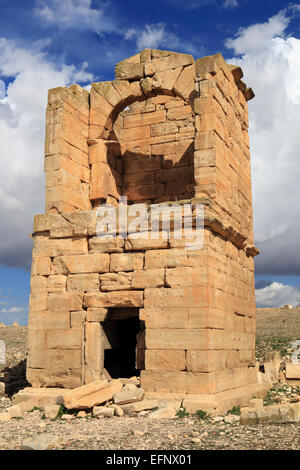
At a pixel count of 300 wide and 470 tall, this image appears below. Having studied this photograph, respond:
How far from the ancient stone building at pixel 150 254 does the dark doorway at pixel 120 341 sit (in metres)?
0.03

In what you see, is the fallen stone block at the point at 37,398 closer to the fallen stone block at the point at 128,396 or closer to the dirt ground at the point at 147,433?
Result: the dirt ground at the point at 147,433

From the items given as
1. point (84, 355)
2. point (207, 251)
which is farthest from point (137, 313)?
point (207, 251)

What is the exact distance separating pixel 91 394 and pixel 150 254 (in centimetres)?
249

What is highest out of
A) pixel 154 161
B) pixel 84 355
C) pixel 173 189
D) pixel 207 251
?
pixel 154 161

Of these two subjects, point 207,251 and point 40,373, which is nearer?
point 207,251

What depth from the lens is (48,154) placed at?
1005 cm

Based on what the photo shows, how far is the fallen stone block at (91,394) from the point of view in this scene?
7574mm

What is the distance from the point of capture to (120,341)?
10.1 metres

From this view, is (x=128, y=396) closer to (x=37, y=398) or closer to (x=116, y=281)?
(x=37, y=398)

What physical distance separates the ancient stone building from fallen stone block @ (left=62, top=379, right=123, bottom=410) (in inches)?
23.6

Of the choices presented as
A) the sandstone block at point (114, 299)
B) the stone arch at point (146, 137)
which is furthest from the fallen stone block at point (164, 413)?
the stone arch at point (146, 137)

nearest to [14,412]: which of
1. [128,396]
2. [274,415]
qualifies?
[128,396]
